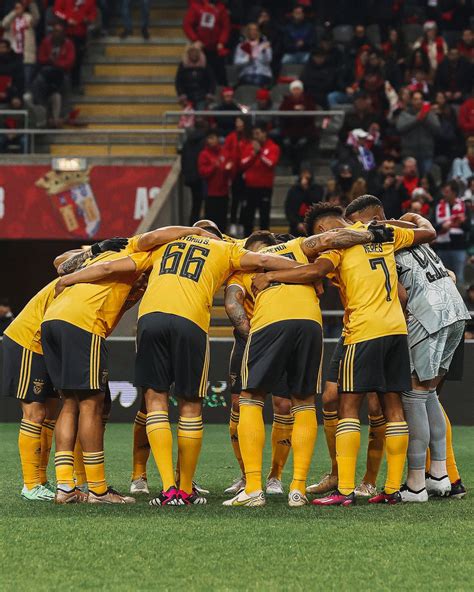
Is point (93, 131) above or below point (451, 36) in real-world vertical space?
below

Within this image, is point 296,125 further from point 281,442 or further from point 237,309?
point 237,309

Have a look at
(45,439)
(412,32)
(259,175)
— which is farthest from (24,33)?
(45,439)

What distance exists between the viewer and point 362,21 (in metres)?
23.3

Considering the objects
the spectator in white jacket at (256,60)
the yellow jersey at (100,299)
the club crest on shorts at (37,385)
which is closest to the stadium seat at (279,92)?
the spectator in white jacket at (256,60)

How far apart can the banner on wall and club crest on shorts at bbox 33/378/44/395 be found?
1096 cm

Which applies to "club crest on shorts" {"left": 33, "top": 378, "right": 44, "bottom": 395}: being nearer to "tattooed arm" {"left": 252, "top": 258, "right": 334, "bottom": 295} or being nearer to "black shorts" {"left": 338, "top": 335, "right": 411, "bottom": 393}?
"tattooed arm" {"left": 252, "top": 258, "right": 334, "bottom": 295}

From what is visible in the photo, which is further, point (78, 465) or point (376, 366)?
point (78, 465)

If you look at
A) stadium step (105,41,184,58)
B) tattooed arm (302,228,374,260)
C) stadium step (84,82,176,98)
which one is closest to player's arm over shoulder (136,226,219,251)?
tattooed arm (302,228,374,260)

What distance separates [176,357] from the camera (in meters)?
8.27

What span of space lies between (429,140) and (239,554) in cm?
1384

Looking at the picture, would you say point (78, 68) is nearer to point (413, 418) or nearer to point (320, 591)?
point (413, 418)

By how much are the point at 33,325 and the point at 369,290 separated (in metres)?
2.41

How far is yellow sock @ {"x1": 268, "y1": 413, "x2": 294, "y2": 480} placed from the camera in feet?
30.3

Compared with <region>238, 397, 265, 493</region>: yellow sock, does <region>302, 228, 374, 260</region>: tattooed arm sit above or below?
above
